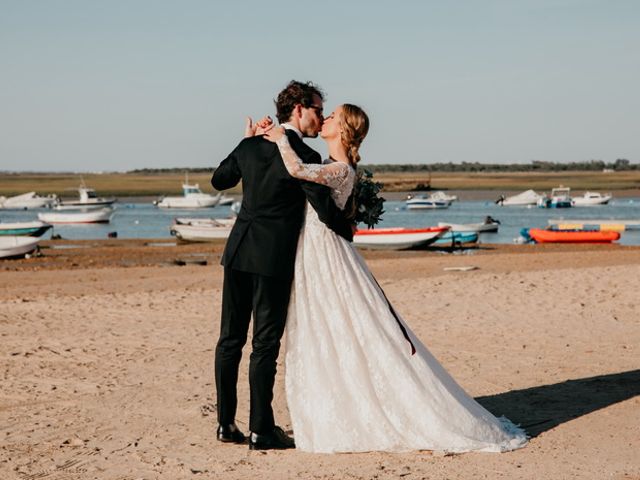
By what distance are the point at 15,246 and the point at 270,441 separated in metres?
25.1

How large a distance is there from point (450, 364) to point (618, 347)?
212 centimetres

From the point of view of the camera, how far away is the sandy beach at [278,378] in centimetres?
588

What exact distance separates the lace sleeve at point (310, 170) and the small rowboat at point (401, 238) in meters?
28.1

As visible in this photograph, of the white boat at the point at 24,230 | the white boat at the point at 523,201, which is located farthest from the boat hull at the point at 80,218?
the white boat at the point at 523,201

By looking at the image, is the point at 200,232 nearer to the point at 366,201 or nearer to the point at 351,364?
the point at 366,201

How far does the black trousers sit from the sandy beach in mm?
374

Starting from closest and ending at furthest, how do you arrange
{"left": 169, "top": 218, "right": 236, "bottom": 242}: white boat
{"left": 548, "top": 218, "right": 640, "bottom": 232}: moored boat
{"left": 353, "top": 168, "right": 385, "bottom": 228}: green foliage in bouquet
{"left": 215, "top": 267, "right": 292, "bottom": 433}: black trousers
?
{"left": 215, "top": 267, "right": 292, "bottom": 433}: black trousers → {"left": 353, "top": 168, "right": 385, "bottom": 228}: green foliage in bouquet → {"left": 169, "top": 218, "right": 236, "bottom": 242}: white boat → {"left": 548, "top": 218, "right": 640, "bottom": 232}: moored boat

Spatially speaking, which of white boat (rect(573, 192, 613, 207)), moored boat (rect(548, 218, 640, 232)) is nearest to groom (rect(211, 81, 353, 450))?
moored boat (rect(548, 218, 640, 232))

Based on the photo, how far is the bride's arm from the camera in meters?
5.89

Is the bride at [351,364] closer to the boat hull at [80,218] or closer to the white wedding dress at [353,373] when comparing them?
the white wedding dress at [353,373]

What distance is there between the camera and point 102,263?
95.2 ft

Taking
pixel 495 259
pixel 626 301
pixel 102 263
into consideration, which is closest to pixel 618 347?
pixel 626 301

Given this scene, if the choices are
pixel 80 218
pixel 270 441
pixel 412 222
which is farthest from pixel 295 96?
pixel 80 218

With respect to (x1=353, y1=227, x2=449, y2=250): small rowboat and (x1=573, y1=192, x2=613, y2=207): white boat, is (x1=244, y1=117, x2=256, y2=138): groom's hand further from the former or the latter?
(x1=573, y1=192, x2=613, y2=207): white boat
